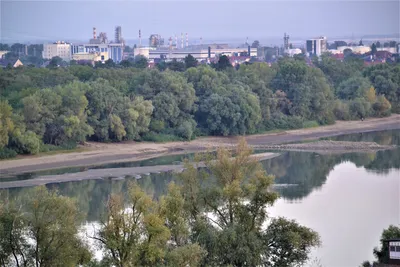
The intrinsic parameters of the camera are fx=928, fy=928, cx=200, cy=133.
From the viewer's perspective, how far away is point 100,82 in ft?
131

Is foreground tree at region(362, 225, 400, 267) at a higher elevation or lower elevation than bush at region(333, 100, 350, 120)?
lower

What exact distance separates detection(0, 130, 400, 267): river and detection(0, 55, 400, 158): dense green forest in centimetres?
285

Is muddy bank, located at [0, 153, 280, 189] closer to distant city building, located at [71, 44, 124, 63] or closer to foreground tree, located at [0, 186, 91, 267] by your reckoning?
foreground tree, located at [0, 186, 91, 267]

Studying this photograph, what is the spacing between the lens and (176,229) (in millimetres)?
17562

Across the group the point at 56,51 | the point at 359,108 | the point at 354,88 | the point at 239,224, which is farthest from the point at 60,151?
the point at 56,51

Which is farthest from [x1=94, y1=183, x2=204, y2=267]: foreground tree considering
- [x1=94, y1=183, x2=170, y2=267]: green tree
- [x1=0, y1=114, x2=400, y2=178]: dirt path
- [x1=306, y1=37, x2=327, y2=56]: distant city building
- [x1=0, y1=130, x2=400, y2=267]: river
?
[x1=306, y1=37, x2=327, y2=56]: distant city building

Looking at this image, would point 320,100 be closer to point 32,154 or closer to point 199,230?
point 32,154

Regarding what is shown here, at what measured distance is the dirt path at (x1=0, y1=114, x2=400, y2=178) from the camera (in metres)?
33.4

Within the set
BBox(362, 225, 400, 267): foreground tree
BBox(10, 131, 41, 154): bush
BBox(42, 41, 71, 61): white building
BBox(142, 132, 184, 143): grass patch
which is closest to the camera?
BBox(362, 225, 400, 267): foreground tree

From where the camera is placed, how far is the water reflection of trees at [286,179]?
27703mm

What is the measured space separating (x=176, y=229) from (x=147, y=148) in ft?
66.6

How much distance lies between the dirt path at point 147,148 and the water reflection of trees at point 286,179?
328 cm

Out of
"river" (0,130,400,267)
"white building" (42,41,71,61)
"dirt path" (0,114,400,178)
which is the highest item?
"white building" (42,41,71,61)

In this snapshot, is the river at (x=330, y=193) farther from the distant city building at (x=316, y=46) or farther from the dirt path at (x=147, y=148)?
the distant city building at (x=316, y=46)
